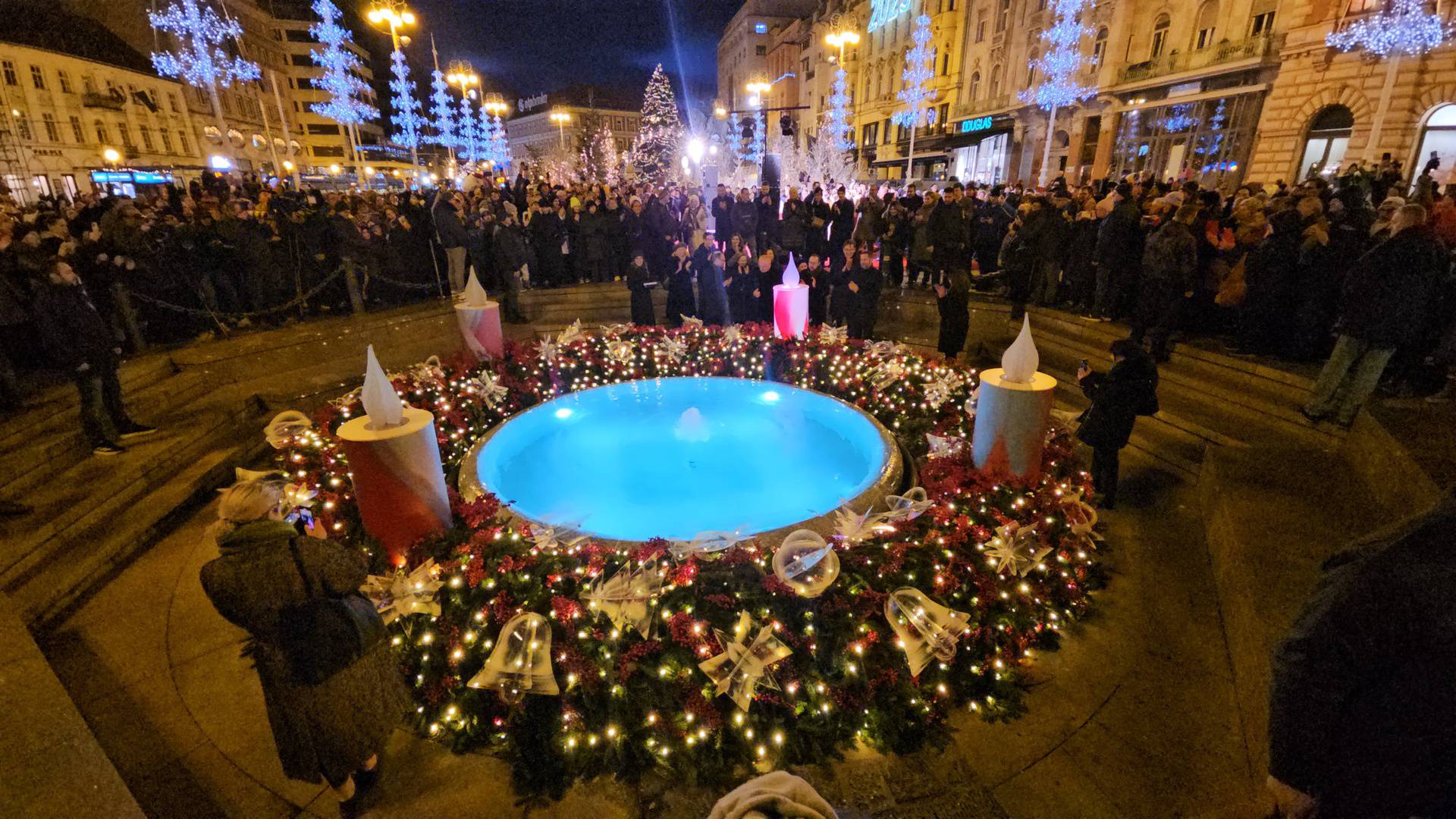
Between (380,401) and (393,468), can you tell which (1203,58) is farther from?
(393,468)

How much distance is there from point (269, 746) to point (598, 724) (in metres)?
1.75

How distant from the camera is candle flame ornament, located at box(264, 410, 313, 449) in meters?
5.30

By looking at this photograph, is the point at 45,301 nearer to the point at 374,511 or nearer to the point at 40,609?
the point at 40,609

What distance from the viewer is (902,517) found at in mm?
3965

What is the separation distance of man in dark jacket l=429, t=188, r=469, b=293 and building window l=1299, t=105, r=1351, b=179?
2176cm

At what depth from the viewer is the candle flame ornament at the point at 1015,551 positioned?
12.8 feet

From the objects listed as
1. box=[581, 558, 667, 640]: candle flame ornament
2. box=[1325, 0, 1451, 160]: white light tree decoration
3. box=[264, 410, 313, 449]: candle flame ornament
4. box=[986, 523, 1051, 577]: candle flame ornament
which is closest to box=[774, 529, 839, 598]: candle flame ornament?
box=[581, 558, 667, 640]: candle flame ornament

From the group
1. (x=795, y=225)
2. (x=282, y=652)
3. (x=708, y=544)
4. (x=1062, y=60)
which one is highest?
(x=1062, y=60)

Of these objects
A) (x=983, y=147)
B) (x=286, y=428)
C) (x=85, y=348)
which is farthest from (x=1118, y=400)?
(x=983, y=147)

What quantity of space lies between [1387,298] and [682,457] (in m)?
6.40

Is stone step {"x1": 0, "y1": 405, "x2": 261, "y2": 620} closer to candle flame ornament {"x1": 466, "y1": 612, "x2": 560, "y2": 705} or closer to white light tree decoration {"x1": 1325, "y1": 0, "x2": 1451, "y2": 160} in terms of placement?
candle flame ornament {"x1": 466, "y1": 612, "x2": 560, "y2": 705}

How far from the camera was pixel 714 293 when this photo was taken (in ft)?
33.2

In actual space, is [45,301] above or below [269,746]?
above

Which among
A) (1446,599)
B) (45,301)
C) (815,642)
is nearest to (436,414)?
(45,301)
